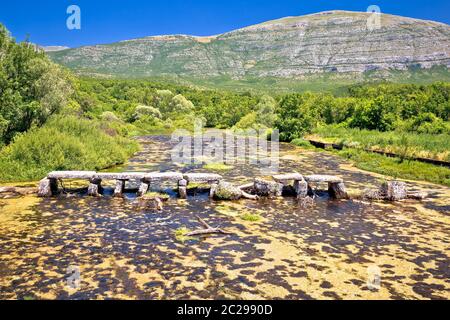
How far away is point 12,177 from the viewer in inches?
752

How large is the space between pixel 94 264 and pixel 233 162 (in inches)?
760

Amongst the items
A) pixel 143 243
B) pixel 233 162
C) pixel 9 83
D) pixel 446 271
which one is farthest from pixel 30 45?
pixel 446 271

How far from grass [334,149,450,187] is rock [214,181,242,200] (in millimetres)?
11590

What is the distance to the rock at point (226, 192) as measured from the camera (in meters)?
17.1

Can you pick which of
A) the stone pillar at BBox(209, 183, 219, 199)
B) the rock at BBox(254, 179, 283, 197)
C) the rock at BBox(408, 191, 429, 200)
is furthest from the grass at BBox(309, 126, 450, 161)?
the stone pillar at BBox(209, 183, 219, 199)

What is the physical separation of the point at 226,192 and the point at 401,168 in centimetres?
1452

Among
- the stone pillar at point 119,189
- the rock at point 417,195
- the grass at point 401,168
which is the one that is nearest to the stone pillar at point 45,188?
the stone pillar at point 119,189

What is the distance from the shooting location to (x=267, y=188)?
18.0 m
